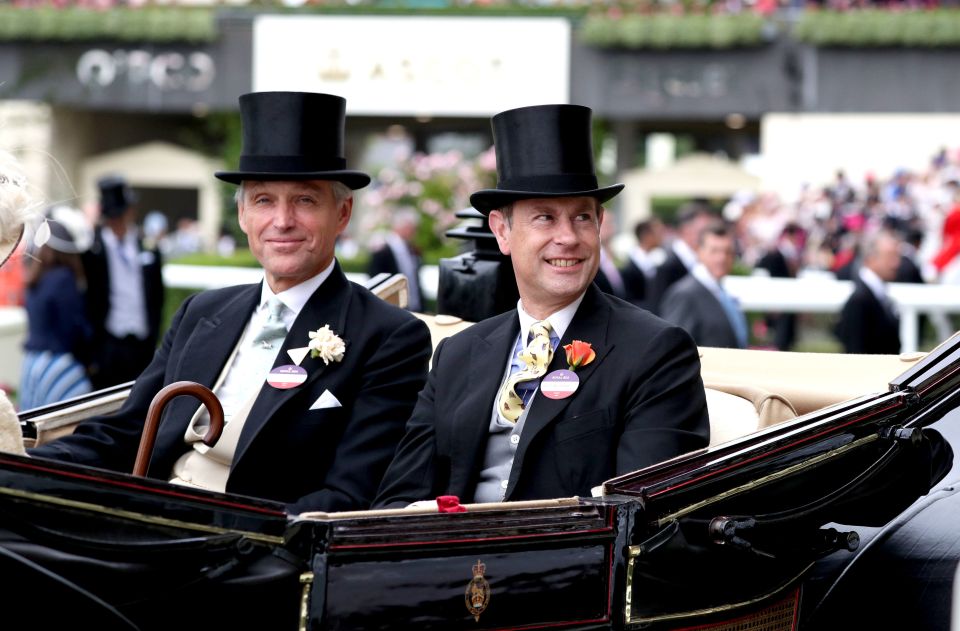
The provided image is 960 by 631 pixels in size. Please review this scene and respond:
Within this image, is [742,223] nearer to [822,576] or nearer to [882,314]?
[882,314]

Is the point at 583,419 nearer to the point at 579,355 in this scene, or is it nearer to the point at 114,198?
the point at 579,355

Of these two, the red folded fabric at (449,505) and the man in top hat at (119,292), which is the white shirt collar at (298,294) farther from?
the man in top hat at (119,292)

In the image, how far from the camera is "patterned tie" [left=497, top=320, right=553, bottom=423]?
2.92m

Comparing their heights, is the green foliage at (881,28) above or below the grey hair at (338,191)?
above

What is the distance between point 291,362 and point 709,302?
14.0 ft

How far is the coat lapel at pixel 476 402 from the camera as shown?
9.48 ft

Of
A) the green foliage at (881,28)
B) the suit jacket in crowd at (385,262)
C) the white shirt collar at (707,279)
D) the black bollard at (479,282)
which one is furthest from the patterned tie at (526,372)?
the green foliage at (881,28)

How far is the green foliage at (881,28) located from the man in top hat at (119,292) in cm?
1176

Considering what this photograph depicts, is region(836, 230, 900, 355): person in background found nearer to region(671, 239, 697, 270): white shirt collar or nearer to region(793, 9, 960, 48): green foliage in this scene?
region(671, 239, 697, 270): white shirt collar

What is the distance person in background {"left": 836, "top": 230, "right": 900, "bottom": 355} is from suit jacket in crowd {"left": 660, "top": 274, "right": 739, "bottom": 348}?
4.55ft

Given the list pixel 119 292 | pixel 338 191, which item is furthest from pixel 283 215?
pixel 119 292

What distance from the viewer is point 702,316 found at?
7133 mm

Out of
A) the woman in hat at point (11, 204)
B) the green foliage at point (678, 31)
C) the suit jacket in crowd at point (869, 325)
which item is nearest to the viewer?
the woman in hat at point (11, 204)

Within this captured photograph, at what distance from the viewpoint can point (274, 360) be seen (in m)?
3.25
